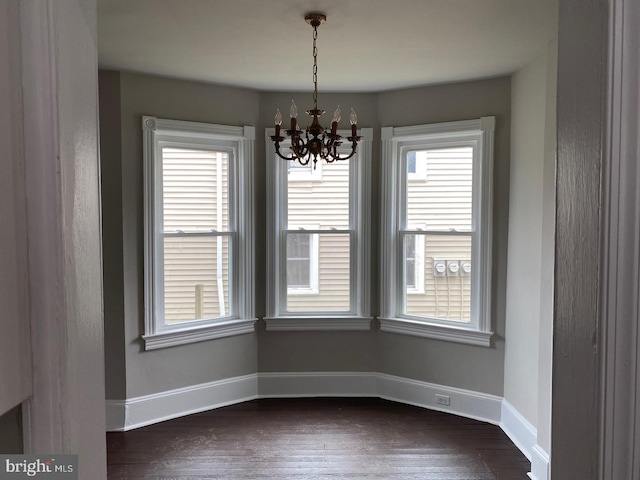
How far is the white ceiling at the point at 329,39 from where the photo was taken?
2541 mm

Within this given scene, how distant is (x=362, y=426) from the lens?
3.92 m

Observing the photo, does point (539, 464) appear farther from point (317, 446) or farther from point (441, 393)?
Result: point (317, 446)

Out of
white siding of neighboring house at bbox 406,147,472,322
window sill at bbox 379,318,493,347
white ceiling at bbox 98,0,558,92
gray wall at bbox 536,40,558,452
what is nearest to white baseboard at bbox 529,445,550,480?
gray wall at bbox 536,40,558,452

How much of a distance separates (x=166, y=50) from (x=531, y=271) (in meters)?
2.83

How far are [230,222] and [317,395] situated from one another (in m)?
1.75

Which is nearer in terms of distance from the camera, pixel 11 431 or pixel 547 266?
pixel 11 431

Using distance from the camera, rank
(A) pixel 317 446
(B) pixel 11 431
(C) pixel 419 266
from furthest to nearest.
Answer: (C) pixel 419 266, (A) pixel 317 446, (B) pixel 11 431

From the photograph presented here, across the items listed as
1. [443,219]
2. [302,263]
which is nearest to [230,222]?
[302,263]

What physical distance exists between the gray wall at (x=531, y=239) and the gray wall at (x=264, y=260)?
0.15m

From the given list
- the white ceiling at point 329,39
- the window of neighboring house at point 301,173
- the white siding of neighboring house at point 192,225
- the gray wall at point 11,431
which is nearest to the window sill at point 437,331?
the window of neighboring house at point 301,173

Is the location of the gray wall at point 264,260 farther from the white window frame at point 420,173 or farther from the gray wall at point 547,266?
the gray wall at point 547,266

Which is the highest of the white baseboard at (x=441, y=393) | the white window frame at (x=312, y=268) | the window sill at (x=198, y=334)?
the white window frame at (x=312, y=268)

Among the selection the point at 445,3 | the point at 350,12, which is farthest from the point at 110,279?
the point at 445,3

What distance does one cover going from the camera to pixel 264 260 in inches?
177
